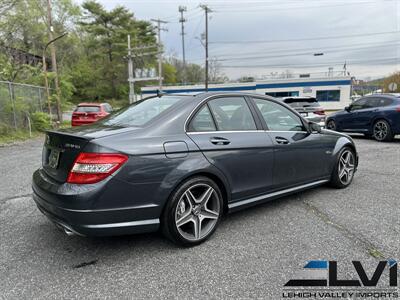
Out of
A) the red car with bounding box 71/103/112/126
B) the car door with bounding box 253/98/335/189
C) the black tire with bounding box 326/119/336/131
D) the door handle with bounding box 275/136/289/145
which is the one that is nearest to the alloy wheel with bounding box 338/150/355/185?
the car door with bounding box 253/98/335/189

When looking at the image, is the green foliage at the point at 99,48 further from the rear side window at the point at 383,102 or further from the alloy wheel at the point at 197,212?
the alloy wheel at the point at 197,212

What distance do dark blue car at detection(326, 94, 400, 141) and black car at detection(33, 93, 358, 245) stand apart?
24.1 feet

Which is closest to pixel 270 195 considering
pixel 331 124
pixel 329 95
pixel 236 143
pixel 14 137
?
pixel 236 143

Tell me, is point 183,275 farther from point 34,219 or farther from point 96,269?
point 34,219

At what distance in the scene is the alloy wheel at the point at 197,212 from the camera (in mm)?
2834

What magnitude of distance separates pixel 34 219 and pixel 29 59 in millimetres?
22040

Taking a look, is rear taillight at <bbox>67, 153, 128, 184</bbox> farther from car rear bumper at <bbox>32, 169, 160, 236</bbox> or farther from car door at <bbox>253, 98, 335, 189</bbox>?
car door at <bbox>253, 98, 335, 189</bbox>

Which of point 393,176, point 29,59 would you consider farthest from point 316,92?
point 393,176

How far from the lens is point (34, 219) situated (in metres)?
3.59

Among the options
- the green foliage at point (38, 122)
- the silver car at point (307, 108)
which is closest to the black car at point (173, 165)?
the silver car at point (307, 108)

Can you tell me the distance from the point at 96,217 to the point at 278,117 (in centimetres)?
259

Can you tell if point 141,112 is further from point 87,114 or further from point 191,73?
point 191,73

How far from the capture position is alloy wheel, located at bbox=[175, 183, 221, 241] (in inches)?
112

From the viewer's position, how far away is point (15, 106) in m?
11.8
